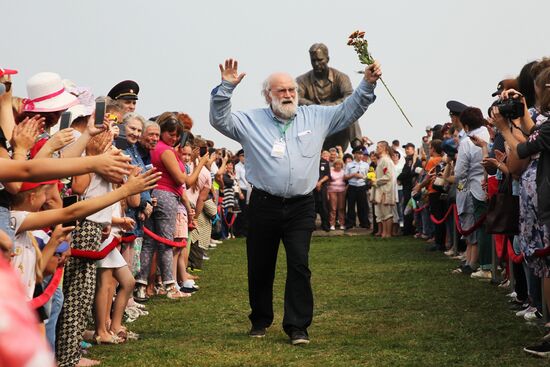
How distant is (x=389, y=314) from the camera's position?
895cm

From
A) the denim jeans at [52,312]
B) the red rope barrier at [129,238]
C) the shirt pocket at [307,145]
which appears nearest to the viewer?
the denim jeans at [52,312]

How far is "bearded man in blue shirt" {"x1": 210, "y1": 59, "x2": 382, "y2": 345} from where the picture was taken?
7527mm

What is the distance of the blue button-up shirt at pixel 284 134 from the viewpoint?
24.7 feet

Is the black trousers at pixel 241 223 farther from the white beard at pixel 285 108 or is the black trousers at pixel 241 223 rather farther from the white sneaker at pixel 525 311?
the white beard at pixel 285 108

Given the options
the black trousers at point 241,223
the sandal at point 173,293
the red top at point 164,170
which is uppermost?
the red top at point 164,170

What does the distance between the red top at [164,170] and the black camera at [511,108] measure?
177 inches

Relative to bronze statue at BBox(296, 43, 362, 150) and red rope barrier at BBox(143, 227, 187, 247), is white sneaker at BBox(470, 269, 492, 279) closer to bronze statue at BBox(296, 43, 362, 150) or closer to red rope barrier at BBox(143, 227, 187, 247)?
red rope barrier at BBox(143, 227, 187, 247)

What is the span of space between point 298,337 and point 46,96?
115 inches

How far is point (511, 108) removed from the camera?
21.5 feet

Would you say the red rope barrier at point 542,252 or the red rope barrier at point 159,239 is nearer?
the red rope barrier at point 542,252

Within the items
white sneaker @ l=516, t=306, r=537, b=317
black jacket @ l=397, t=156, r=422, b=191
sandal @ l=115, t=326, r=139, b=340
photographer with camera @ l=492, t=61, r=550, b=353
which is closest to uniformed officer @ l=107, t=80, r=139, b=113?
sandal @ l=115, t=326, r=139, b=340

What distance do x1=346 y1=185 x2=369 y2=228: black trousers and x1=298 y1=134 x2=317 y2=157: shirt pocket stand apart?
694 inches

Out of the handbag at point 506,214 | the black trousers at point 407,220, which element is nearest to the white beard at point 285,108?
the handbag at point 506,214

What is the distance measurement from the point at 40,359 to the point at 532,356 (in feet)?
19.7
